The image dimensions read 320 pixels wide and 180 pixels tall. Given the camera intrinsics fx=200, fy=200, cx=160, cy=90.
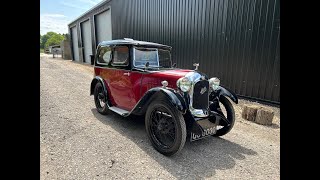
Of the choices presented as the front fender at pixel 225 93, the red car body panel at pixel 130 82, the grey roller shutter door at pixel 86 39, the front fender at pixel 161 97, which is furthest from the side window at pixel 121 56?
the grey roller shutter door at pixel 86 39

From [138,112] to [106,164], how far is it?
43.7 inches

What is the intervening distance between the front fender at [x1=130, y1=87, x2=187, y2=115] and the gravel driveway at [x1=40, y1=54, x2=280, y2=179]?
61cm

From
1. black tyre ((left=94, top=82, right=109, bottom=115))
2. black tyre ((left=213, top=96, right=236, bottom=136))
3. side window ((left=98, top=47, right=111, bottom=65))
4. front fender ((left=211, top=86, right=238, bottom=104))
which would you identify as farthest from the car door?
black tyre ((left=213, top=96, right=236, bottom=136))

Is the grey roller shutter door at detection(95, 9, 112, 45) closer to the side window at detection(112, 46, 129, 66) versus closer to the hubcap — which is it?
the side window at detection(112, 46, 129, 66)

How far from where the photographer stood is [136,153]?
3172 millimetres

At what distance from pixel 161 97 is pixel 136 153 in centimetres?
97

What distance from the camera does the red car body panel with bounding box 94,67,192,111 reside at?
141 inches

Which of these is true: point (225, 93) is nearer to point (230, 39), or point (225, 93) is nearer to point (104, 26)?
point (230, 39)

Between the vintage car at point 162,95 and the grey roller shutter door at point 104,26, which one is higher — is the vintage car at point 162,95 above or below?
below

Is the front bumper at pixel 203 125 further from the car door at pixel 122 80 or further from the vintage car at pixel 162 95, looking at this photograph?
the car door at pixel 122 80

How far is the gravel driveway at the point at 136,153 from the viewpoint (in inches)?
106

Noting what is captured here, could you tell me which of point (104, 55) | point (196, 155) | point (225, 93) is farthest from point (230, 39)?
point (196, 155)

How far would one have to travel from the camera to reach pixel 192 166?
9.45 ft
